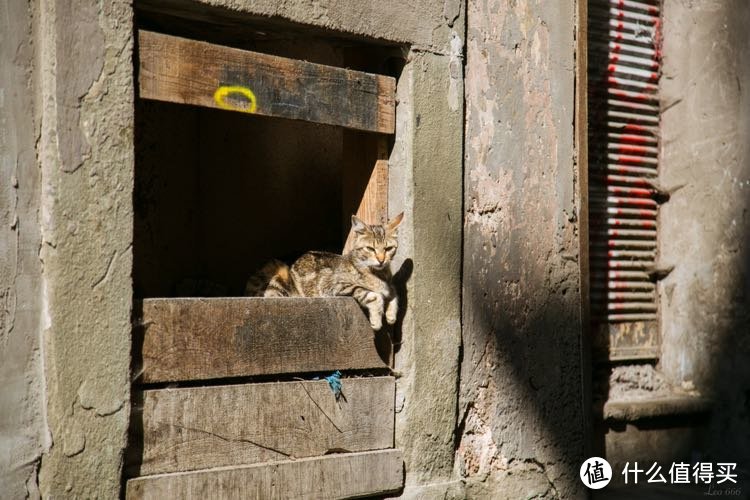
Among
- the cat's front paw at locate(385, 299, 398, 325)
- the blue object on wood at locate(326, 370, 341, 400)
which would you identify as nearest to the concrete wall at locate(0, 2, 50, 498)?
the blue object on wood at locate(326, 370, 341, 400)

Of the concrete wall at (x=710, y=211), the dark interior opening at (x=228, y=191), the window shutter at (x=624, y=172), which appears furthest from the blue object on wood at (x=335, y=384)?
the concrete wall at (x=710, y=211)

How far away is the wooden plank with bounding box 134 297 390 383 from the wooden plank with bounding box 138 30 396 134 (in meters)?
0.90

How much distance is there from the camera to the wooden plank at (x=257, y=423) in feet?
13.5

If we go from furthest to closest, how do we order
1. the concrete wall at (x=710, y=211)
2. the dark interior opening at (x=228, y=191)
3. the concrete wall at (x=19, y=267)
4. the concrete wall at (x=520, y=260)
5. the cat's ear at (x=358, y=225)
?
the concrete wall at (x=710, y=211)
the dark interior opening at (x=228, y=191)
the concrete wall at (x=520, y=260)
the cat's ear at (x=358, y=225)
the concrete wall at (x=19, y=267)

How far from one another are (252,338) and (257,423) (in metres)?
0.41

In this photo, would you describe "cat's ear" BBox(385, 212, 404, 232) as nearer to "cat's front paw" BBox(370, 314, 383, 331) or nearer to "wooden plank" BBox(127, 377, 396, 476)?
"cat's front paw" BBox(370, 314, 383, 331)

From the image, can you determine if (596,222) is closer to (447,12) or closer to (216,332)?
(447,12)

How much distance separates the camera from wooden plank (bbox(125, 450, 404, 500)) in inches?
161

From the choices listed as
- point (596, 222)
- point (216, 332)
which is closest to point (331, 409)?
point (216, 332)

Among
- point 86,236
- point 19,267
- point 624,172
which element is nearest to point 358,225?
point 86,236

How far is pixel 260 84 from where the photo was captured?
14.4ft

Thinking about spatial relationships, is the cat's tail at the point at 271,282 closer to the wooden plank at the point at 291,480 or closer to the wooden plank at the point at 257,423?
the wooden plank at the point at 257,423

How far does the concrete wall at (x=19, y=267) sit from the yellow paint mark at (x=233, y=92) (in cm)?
84

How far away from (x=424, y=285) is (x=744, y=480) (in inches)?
115
